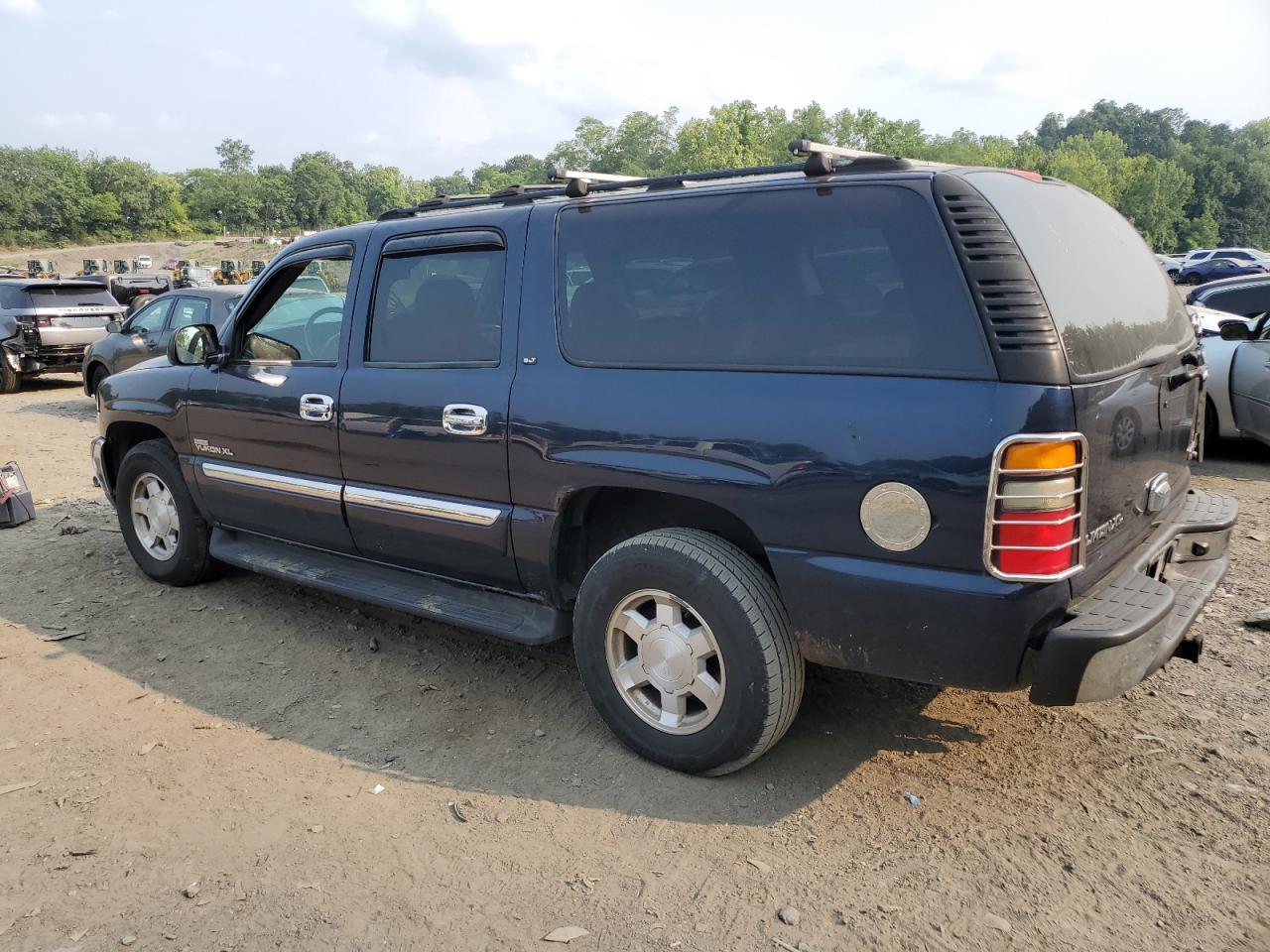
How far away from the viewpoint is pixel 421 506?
12.8 feet

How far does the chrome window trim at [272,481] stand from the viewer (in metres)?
4.29

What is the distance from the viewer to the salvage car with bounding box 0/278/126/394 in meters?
14.5

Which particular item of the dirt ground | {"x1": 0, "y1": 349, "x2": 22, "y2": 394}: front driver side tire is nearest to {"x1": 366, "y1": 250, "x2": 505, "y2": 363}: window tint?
the dirt ground

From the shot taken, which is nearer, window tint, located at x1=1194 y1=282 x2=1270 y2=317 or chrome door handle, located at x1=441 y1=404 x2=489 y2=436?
chrome door handle, located at x1=441 y1=404 x2=489 y2=436

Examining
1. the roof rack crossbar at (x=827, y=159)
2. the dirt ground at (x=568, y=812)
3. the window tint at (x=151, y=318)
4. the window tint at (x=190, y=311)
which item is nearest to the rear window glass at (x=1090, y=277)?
the roof rack crossbar at (x=827, y=159)

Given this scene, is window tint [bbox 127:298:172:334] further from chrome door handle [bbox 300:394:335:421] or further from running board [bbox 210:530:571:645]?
chrome door handle [bbox 300:394:335:421]

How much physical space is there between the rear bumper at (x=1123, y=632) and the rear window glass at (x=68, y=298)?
1630cm

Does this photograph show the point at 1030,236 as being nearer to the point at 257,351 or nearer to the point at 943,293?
the point at 943,293

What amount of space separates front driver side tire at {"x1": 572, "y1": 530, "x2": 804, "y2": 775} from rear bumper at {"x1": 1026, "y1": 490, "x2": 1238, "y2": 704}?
80 cm

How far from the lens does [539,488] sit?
3.48 meters

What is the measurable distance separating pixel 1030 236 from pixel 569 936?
2397 mm

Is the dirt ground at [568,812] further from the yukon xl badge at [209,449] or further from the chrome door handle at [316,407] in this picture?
the chrome door handle at [316,407]

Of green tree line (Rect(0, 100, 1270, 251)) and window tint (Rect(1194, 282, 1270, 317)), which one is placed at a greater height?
green tree line (Rect(0, 100, 1270, 251))

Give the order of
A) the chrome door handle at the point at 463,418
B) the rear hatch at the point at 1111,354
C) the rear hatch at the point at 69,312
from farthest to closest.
Result: 1. the rear hatch at the point at 69,312
2. the chrome door handle at the point at 463,418
3. the rear hatch at the point at 1111,354
